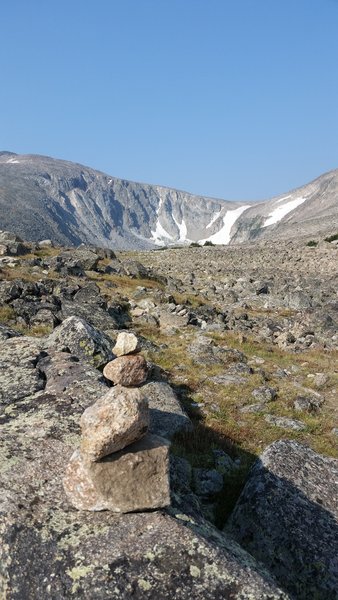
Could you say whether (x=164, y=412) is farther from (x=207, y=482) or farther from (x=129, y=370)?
(x=129, y=370)

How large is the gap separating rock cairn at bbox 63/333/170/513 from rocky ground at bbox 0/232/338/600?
22 centimetres

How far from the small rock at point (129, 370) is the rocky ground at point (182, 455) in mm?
641

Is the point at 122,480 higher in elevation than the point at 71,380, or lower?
higher

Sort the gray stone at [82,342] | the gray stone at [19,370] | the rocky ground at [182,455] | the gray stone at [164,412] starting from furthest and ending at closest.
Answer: the gray stone at [82,342] → the gray stone at [164,412] → the gray stone at [19,370] → the rocky ground at [182,455]

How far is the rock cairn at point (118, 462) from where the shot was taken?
6320 millimetres

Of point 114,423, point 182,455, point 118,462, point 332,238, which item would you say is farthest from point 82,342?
point 332,238

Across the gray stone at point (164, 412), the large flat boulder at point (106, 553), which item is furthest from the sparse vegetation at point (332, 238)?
the large flat boulder at point (106, 553)

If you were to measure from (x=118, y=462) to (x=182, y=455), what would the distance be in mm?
5250

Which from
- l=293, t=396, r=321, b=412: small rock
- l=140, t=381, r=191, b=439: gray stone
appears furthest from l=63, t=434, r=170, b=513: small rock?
l=293, t=396, r=321, b=412: small rock

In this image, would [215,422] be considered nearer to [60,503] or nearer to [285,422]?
[285,422]

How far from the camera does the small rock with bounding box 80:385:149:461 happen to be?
20.7 feet

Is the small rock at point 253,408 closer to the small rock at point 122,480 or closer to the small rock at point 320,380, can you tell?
the small rock at point 320,380

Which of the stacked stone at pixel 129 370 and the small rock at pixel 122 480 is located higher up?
the stacked stone at pixel 129 370

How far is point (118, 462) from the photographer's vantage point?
6.53m
